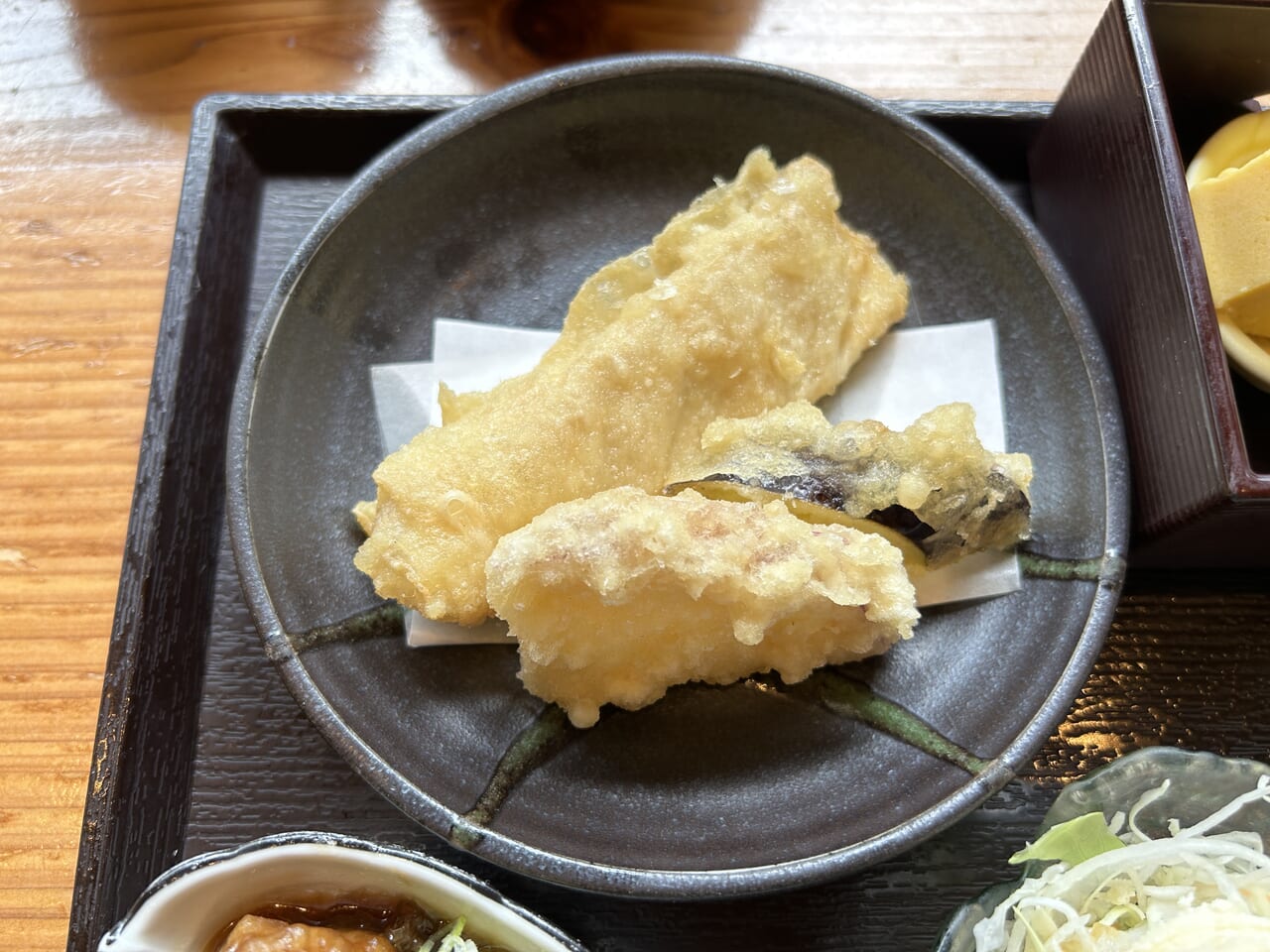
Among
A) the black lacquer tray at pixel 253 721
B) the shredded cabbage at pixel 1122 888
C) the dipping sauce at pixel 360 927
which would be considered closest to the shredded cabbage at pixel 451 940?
the dipping sauce at pixel 360 927

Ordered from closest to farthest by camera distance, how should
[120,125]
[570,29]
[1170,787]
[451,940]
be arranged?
1. [451,940]
2. [1170,787]
3. [120,125]
4. [570,29]

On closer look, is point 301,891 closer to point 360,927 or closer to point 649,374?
point 360,927

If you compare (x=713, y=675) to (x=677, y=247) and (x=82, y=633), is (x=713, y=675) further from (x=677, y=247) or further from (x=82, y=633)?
(x=82, y=633)

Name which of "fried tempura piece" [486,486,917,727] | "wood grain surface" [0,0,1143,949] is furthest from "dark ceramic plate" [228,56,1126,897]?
"wood grain surface" [0,0,1143,949]

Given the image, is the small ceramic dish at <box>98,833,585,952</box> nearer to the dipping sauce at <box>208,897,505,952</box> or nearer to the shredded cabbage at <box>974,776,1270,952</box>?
the dipping sauce at <box>208,897,505,952</box>

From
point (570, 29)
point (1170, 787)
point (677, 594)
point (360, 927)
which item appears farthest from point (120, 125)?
point (1170, 787)

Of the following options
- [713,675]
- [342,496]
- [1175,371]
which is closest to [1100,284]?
[1175,371]
